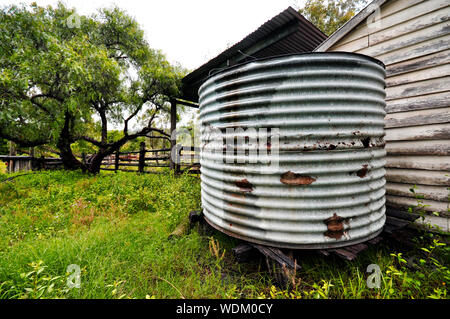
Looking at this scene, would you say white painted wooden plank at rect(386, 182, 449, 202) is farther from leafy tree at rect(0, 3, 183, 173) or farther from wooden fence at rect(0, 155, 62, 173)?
→ wooden fence at rect(0, 155, 62, 173)

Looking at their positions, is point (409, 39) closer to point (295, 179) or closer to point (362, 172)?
point (362, 172)

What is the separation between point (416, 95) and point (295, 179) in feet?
8.05

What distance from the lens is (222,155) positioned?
81.3 inches

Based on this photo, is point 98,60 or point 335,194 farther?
point 98,60

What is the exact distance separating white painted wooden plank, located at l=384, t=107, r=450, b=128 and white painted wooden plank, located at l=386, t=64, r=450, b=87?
0.44 m

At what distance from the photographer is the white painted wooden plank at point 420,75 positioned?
2469 mm

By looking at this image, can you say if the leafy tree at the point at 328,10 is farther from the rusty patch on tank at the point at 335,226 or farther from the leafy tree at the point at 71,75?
the rusty patch on tank at the point at 335,226

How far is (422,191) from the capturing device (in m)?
2.65

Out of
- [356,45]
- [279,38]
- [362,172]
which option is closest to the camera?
[362,172]

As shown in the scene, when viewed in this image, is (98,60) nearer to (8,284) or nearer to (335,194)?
(8,284)

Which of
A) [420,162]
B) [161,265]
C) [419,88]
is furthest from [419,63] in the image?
[161,265]

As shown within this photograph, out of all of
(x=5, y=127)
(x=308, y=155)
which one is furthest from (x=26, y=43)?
(x=308, y=155)

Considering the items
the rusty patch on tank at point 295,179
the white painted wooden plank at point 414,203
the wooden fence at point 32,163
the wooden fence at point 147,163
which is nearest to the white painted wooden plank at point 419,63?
the white painted wooden plank at point 414,203
